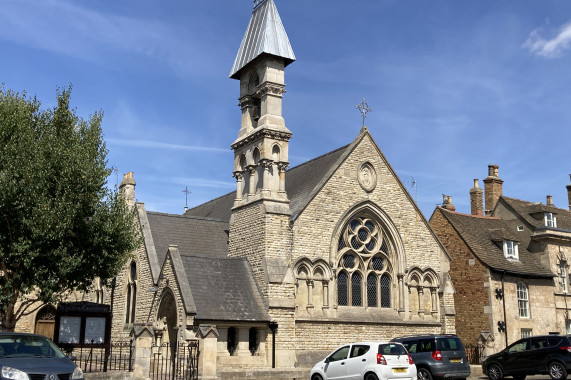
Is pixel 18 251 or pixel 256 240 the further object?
pixel 256 240

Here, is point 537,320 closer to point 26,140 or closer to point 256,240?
point 256,240

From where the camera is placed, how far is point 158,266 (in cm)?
2783

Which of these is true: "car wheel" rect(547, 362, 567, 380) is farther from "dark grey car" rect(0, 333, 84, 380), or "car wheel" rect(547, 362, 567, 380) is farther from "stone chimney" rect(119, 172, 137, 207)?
"stone chimney" rect(119, 172, 137, 207)

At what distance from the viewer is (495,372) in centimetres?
2309

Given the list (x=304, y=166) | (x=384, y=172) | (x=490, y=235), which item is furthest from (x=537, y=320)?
(x=304, y=166)

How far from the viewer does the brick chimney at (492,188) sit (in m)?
41.5

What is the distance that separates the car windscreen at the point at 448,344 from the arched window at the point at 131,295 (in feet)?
49.0

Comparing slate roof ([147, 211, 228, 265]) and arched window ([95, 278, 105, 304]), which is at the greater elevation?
slate roof ([147, 211, 228, 265])

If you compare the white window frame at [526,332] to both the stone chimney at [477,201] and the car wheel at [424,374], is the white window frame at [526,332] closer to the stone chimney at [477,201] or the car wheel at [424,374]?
the stone chimney at [477,201]

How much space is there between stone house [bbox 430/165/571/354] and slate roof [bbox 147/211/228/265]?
41.8ft

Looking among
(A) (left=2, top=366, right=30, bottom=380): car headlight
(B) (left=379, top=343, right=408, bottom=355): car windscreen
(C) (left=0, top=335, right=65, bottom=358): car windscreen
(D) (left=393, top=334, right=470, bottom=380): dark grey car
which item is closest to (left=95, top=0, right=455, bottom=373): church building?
(D) (left=393, top=334, right=470, bottom=380): dark grey car

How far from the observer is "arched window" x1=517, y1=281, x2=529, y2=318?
33.6 metres

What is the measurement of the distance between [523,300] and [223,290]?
17283mm

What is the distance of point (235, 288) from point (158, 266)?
4054mm
